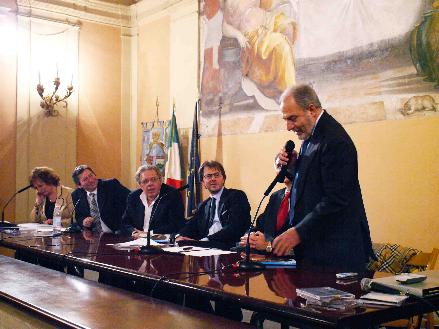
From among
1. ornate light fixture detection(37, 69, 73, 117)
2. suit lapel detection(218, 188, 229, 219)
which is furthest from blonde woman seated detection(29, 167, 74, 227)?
ornate light fixture detection(37, 69, 73, 117)

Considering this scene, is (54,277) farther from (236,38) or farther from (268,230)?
(236,38)

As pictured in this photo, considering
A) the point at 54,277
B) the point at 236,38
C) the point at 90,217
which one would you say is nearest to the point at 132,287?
A: the point at 54,277

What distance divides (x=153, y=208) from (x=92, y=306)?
2681 millimetres

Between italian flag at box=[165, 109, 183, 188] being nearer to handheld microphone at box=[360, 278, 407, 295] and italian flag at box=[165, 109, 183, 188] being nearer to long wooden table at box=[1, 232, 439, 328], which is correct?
long wooden table at box=[1, 232, 439, 328]

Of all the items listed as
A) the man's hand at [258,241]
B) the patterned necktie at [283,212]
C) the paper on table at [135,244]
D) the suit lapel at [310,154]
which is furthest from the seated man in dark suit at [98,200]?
the suit lapel at [310,154]

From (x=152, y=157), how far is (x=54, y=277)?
5339mm

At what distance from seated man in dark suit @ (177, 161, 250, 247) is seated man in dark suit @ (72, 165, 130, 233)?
3.56ft

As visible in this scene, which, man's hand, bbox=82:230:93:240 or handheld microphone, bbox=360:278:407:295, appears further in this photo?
man's hand, bbox=82:230:93:240

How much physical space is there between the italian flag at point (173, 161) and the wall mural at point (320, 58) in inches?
19.3

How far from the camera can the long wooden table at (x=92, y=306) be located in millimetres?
2395

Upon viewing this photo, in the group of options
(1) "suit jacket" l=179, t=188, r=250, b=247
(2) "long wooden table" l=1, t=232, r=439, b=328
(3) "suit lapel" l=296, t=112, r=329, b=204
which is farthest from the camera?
(1) "suit jacket" l=179, t=188, r=250, b=247

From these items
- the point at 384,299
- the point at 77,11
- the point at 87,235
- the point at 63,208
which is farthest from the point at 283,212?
the point at 77,11

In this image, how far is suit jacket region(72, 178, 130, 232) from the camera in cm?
608

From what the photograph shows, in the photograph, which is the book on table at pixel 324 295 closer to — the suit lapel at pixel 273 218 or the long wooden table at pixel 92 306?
the long wooden table at pixel 92 306
